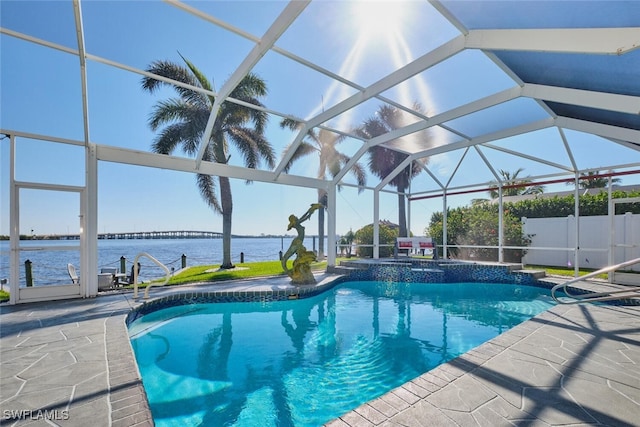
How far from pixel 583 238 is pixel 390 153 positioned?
10333mm

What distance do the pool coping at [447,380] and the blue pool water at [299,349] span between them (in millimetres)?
668

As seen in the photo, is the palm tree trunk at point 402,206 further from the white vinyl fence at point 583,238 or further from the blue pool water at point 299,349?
the blue pool water at point 299,349

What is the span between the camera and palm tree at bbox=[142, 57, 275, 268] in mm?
12359

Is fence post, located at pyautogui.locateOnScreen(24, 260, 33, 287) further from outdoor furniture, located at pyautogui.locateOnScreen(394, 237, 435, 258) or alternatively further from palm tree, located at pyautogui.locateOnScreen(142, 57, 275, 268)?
outdoor furniture, located at pyautogui.locateOnScreen(394, 237, 435, 258)

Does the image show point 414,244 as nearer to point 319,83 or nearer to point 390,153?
point 390,153

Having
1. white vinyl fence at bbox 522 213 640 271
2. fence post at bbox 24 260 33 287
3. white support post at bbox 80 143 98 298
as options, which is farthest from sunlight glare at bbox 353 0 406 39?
fence post at bbox 24 260 33 287

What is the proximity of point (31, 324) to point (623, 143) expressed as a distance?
1264 cm

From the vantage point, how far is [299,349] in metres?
4.84

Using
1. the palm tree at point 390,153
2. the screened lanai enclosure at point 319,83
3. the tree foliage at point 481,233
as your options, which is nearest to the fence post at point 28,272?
the screened lanai enclosure at point 319,83

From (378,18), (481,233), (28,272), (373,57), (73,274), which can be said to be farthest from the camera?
(481,233)

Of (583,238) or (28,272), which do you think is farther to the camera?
(583,238)

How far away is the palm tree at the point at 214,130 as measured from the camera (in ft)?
40.5

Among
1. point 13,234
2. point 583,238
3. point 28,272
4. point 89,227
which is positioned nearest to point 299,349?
point 89,227

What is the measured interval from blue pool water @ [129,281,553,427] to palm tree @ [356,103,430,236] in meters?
5.16
